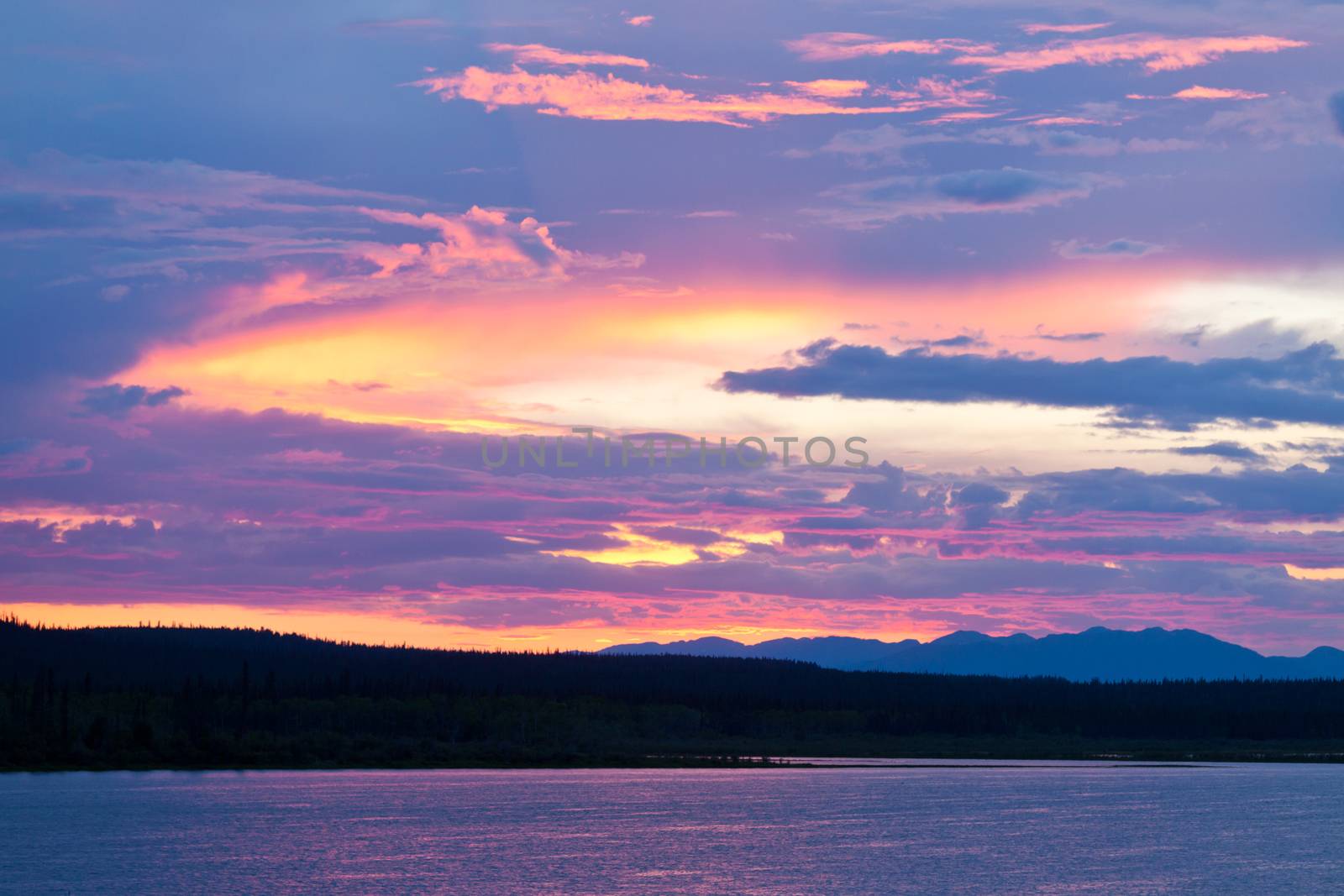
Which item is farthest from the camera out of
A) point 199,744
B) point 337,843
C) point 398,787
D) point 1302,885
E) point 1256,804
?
point 199,744

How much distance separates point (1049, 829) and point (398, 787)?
72082 mm

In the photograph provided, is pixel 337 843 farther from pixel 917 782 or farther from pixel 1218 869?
pixel 917 782

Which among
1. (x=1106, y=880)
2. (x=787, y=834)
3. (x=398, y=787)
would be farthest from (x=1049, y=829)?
(x=398, y=787)

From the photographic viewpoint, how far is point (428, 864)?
84812 mm

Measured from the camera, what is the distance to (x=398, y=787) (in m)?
156

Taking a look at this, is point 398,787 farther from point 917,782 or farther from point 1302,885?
point 1302,885

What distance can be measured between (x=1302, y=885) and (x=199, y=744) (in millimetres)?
Answer: 139743

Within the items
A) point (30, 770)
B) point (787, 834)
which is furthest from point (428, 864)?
point (30, 770)

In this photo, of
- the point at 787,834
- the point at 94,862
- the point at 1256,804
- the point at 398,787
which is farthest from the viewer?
the point at 398,787

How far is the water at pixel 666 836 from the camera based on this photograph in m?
78.1

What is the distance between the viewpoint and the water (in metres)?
78.1

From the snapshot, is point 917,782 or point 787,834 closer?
point 787,834

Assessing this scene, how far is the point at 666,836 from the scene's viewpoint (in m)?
101

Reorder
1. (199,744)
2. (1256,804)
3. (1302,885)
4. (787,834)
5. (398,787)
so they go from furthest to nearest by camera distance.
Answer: (199,744) < (398,787) < (1256,804) < (787,834) < (1302,885)
